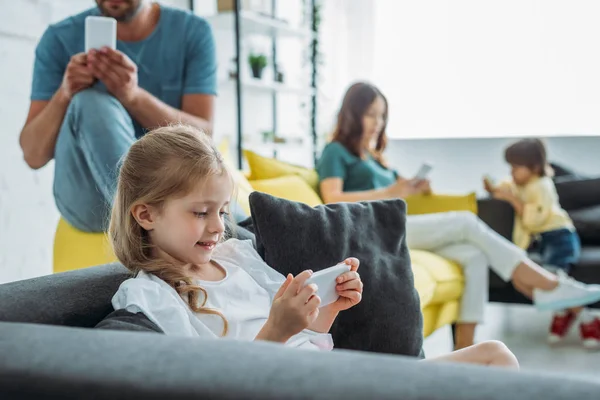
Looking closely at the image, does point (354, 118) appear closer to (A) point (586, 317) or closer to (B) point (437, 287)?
(B) point (437, 287)

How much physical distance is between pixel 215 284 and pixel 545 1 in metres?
4.09

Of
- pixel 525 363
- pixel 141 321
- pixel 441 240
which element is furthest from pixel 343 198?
pixel 141 321

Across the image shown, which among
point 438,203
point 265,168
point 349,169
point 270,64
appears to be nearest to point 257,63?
point 270,64

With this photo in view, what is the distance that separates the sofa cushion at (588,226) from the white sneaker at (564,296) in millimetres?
712

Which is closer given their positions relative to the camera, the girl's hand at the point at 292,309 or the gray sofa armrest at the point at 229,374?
the gray sofa armrest at the point at 229,374

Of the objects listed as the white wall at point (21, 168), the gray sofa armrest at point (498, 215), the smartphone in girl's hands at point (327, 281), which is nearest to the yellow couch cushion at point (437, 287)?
the gray sofa armrest at point (498, 215)

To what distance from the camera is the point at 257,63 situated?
3.94 metres

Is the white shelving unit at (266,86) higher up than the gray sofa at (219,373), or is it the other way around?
the white shelving unit at (266,86)

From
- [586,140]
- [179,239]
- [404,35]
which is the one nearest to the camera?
[179,239]

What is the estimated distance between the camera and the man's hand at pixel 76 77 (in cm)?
171

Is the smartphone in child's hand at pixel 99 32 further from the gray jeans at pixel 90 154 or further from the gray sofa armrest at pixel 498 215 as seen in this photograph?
the gray sofa armrest at pixel 498 215

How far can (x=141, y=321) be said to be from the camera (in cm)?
96

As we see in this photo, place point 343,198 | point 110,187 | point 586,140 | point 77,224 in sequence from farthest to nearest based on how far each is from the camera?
point 586,140, point 343,198, point 77,224, point 110,187

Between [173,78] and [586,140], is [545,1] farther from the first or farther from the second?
[173,78]
